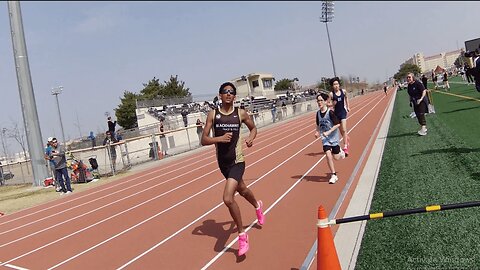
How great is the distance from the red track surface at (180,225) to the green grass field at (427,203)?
32.5 inches

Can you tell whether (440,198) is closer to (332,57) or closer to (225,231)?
(225,231)

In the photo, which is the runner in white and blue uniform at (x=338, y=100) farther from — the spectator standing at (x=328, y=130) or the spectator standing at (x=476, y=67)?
the spectator standing at (x=476, y=67)

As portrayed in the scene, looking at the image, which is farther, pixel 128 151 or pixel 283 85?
pixel 283 85

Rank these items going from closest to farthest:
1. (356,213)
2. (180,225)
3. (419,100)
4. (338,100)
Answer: (356,213)
(180,225)
(338,100)
(419,100)

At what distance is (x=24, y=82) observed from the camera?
19.3 metres

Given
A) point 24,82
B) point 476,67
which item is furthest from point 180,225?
point 24,82

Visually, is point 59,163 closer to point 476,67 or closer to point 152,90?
point 476,67

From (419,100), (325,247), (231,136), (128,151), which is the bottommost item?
(325,247)

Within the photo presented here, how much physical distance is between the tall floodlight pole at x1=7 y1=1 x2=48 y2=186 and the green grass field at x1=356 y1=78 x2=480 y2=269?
1630 cm

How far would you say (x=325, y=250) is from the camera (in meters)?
3.64

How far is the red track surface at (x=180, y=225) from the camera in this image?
5.29 meters

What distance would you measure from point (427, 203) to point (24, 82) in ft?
63.5

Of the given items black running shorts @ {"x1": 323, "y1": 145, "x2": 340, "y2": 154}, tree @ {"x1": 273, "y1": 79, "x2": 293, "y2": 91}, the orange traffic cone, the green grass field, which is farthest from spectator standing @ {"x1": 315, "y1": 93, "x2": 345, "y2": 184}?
tree @ {"x1": 273, "y1": 79, "x2": 293, "y2": 91}

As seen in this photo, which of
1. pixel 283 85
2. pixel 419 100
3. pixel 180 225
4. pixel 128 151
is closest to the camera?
pixel 180 225
